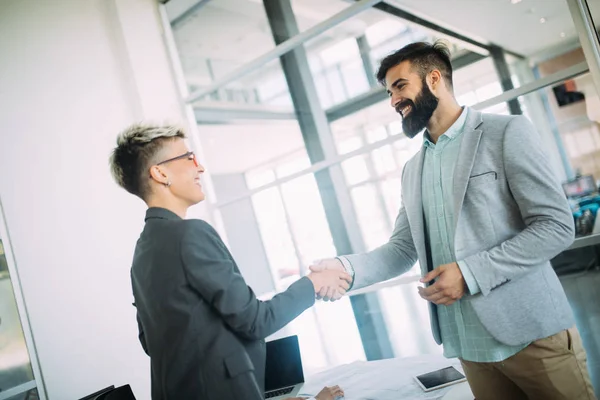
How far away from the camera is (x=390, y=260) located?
1.94 m

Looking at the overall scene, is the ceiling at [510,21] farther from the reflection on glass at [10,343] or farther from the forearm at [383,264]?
the reflection on glass at [10,343]

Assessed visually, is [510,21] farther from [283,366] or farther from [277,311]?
[283,366]

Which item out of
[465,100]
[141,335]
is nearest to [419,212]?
[141,335]

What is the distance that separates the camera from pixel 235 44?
3.93 metres

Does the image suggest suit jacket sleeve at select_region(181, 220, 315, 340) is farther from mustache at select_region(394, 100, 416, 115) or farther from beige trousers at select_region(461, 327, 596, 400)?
mustache at select_region(394, 100, 416, 115)

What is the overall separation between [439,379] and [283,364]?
0.80 metres

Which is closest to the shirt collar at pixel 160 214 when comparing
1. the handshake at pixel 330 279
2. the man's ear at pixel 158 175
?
the man's ear at pixel 158 175

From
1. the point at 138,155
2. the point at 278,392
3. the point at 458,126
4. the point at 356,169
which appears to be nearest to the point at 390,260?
the point at 458,126

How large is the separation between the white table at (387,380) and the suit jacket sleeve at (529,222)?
0.59 m

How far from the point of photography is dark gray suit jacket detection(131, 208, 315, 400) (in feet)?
4.22

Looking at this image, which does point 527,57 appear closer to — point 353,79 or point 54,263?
point 353,79

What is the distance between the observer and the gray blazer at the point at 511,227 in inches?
52.3

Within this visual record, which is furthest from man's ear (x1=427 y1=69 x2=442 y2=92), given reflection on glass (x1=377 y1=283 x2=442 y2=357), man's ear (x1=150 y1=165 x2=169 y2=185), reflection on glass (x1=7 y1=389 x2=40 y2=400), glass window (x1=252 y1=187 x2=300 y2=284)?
reflection on glass (x1=7 y1=389 x2=40 y2=400)

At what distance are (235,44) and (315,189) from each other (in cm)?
153
